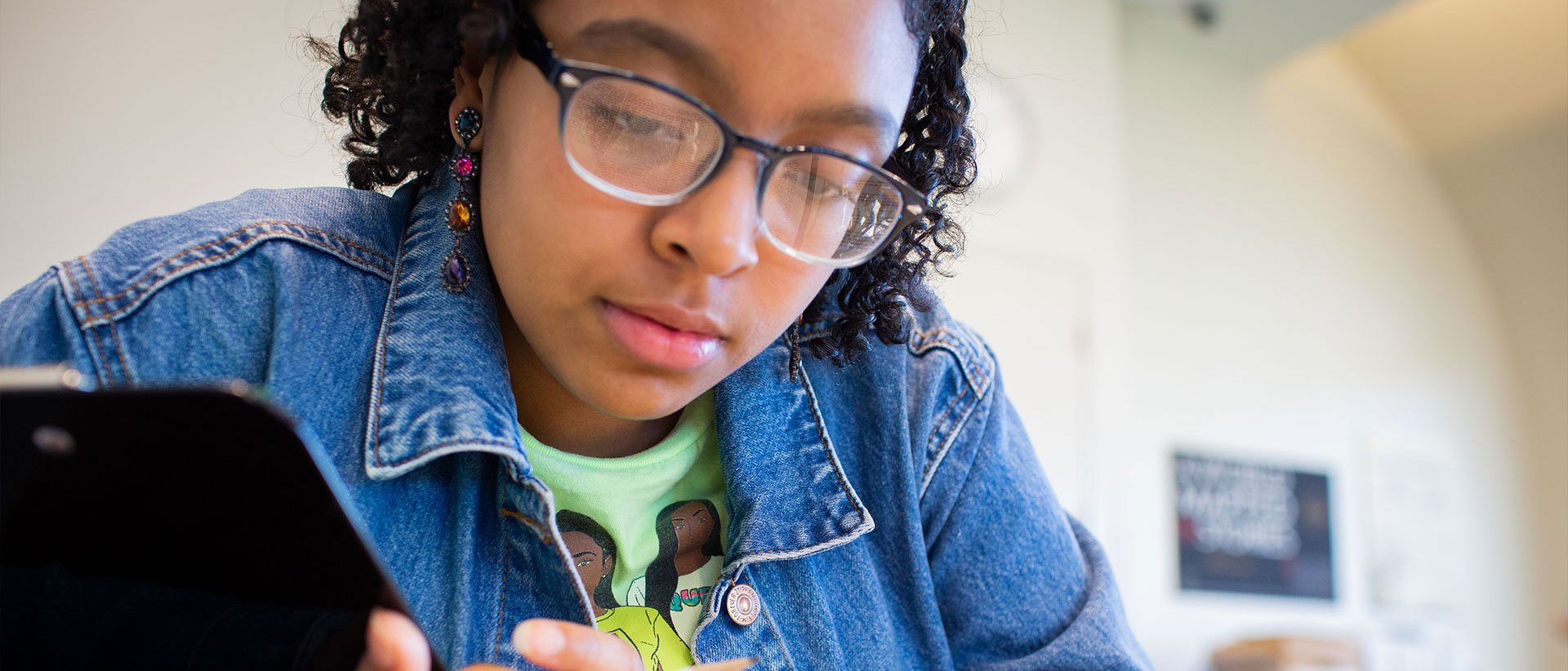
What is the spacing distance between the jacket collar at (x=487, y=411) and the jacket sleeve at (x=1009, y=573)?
0.36ft

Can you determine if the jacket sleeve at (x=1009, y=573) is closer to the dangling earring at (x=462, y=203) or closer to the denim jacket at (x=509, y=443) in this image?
the denim jacket at (x=509, y=443)

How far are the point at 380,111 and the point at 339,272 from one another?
190 mm

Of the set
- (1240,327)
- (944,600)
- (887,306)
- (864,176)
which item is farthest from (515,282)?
(1240,327)

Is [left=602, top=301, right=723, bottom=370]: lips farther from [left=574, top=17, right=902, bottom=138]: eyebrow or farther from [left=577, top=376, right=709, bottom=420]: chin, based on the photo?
[left=574, top=17, right=902, bottom=138]: eyebrow

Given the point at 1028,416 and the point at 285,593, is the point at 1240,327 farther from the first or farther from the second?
the point at 285,593

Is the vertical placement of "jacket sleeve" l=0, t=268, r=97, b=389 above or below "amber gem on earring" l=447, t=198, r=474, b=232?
below

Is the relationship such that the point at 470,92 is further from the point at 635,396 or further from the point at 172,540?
the point at 172,540

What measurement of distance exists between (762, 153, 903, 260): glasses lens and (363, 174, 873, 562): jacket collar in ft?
0.58

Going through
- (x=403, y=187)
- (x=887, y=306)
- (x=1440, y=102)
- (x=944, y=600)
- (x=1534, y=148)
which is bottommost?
(x=944, y=600)

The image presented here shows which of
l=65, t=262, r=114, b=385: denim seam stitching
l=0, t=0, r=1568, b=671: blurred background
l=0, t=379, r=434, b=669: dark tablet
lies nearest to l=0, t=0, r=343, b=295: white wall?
l=0, t=0, r=1568, b=671: blurred background

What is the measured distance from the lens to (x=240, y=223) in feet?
2.30

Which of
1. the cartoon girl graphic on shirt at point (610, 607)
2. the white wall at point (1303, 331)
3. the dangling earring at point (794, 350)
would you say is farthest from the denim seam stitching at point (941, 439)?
the white wall at point (1303, 331)

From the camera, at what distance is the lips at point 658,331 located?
669 millimetres

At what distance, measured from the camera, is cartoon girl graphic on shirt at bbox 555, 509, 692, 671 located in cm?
78
